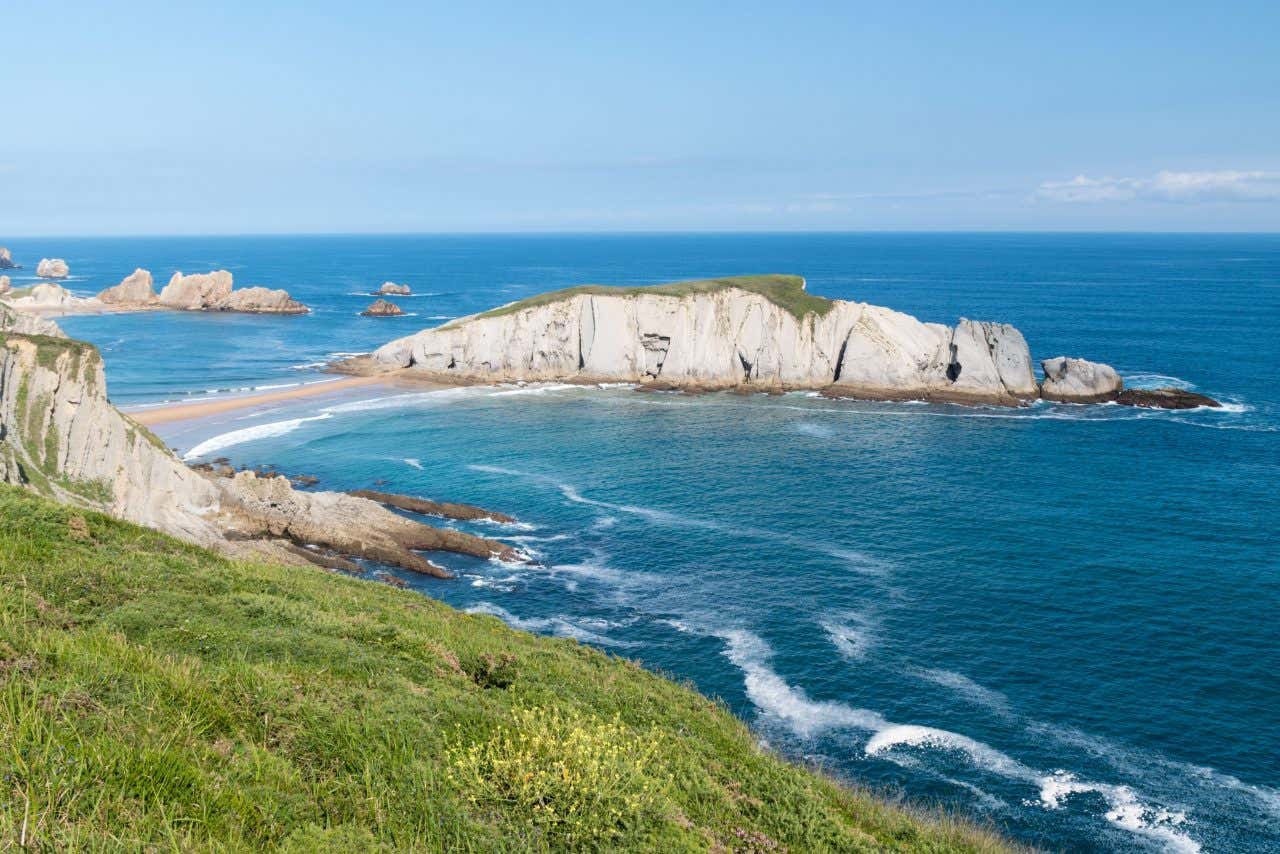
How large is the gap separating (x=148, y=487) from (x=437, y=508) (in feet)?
54.6

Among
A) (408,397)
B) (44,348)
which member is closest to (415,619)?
(44,348)

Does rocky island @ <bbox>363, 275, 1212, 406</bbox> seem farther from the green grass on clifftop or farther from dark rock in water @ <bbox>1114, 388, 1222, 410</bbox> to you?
dark rock in water @ <bbox>1114, 388, 1222, 410</bbox>

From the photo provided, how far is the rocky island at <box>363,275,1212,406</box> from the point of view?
8544 cm

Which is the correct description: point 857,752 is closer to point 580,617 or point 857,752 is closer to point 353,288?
point 580,617

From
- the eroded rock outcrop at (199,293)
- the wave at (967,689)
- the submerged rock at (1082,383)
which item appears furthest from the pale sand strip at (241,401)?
the eroded rock outcrop at (199,293)

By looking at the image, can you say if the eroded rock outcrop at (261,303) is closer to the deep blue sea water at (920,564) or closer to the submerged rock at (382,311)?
the submerged rock at (382,311)

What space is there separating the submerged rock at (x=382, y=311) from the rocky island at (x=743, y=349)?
44273 millimetres

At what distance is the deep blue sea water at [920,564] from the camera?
2777cm

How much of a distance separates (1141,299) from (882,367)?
92.9m

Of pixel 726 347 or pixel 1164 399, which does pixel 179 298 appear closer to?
pixel 726 347

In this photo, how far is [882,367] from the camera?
89.4 metres

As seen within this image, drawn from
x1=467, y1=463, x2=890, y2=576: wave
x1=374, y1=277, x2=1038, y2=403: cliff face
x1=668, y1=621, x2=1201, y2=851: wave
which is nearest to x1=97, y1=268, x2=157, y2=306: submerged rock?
x1=374, y1=277, x2=1038, y2=403: cliff face

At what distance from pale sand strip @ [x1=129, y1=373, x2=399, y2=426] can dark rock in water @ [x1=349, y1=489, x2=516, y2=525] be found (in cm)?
2857

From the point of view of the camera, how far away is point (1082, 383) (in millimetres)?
83062
